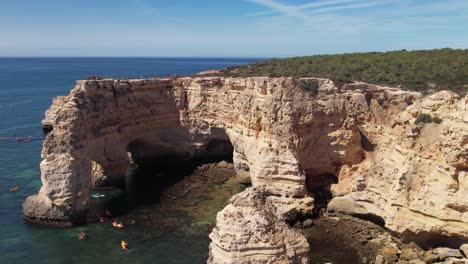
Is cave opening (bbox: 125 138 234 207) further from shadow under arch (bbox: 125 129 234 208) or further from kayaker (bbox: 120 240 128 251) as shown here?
→ kayaker (bbox: 120 240 128 251)

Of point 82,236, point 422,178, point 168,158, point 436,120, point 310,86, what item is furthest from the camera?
point 168,158

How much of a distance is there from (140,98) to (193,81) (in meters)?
4.60

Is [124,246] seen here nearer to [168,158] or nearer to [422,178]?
[168,158]

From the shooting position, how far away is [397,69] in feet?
147

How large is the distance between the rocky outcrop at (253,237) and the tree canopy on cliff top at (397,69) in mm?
27750

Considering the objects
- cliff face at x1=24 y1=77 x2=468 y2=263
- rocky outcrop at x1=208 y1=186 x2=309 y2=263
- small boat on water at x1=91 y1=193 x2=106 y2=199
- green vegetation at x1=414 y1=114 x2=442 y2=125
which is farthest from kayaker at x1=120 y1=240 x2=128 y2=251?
green vegetation at x1=414 y1=114 x2=442 y2=125

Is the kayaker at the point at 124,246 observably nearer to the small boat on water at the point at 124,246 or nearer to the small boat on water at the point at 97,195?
the small boat on water at the point at 124,246

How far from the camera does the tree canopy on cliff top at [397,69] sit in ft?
126

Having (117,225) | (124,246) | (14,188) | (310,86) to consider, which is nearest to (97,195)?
(117,225)

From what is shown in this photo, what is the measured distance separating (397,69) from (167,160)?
27.7m

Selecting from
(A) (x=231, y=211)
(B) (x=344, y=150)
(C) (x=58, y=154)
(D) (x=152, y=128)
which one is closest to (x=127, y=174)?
(D) (x=152, y=128)

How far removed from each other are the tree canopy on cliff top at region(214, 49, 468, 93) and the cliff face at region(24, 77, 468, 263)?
35.8ft

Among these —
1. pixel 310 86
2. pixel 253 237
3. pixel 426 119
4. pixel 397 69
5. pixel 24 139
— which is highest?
pixel 397 69

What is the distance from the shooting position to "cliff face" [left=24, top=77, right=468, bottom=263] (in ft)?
66.5
